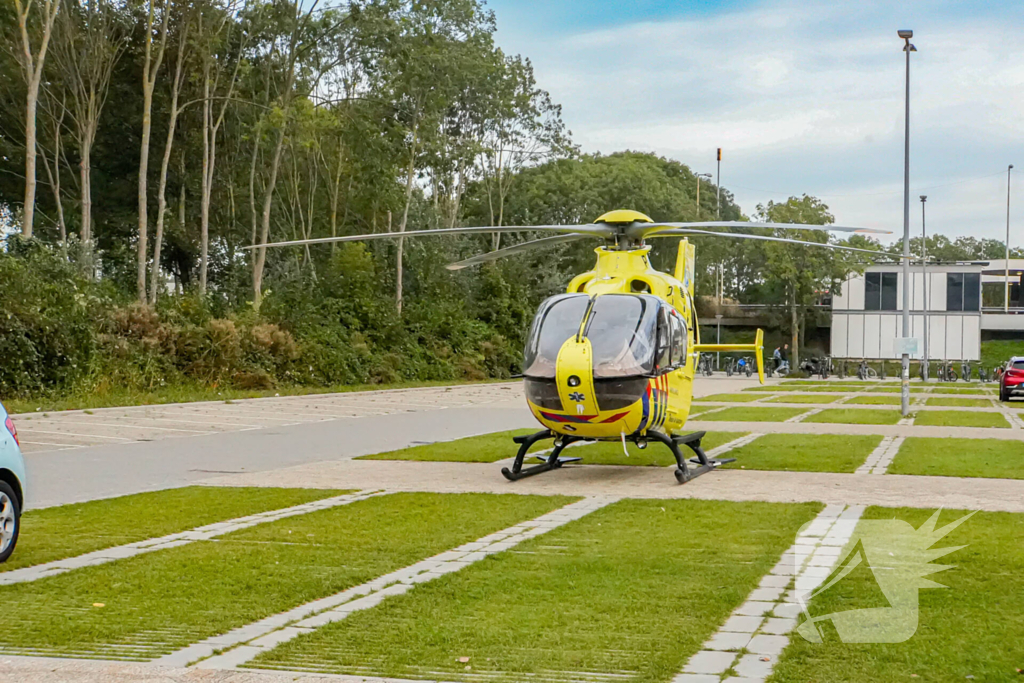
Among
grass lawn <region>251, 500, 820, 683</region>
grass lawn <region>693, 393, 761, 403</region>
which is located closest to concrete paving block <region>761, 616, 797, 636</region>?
grass lawn <region>251, 500, 820, 683</region>

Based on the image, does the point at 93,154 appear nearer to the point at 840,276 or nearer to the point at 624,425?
the point at 624,425

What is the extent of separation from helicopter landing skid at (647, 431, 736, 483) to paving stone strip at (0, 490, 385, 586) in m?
3.69

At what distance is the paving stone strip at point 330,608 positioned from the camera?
19.3ft

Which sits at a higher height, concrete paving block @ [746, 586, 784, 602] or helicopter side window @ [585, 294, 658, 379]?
helicopter side window @ [585, 294, 658, 379]

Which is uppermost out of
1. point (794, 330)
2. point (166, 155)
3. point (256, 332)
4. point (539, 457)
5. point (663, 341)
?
point (166, 155)

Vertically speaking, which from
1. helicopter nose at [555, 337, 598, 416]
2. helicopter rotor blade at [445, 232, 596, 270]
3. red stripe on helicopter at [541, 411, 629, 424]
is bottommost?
red stripe on helicopter at [541, 411, 629, 424]

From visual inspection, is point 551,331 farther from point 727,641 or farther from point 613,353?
point 727,641

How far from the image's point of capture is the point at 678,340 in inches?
587

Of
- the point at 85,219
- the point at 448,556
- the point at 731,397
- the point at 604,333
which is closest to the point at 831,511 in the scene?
the point at 604,333

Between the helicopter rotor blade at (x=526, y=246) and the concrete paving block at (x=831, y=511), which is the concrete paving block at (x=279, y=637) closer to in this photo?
the concrete paving block at (x=831, y=511)

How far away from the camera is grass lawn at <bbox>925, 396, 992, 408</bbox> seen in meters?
33.4

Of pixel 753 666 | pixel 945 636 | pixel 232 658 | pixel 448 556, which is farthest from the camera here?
pixel 448 556

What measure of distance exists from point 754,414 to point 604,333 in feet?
48.2

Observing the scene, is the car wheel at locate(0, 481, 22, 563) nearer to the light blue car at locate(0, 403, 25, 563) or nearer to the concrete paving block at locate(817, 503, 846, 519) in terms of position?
the light blue car at locate(0, 403, 25, 563)
